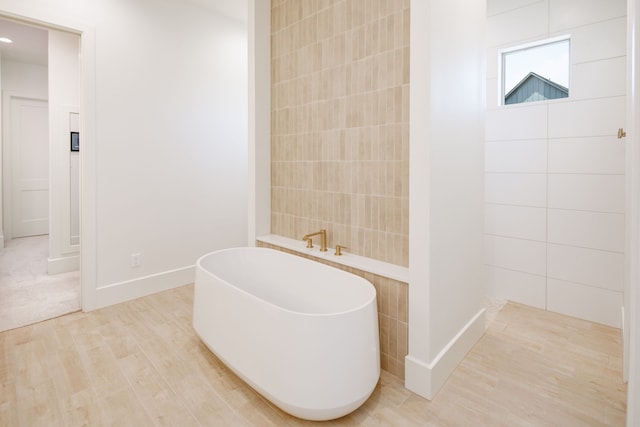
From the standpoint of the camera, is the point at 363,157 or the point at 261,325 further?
the point at 363,157

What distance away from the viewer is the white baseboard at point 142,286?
9.60ft

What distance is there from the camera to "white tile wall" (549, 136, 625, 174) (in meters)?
2.48

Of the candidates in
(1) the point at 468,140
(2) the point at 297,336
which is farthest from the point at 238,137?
(2) the point at 297,336

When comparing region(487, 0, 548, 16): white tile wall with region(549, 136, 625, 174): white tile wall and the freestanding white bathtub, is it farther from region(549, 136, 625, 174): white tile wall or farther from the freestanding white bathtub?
the freestanding white bathtub

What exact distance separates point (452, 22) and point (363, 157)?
0.91m

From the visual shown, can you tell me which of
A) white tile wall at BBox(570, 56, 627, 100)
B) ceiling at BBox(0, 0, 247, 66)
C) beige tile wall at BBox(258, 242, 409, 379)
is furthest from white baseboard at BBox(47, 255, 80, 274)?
white tile wall at BBox(570, 56, 627, 100)

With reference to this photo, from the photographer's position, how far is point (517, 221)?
117 inches

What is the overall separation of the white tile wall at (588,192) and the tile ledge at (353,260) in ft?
5.43

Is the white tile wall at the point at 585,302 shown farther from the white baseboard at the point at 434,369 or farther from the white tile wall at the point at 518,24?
the white tile wall at the point at 518,24

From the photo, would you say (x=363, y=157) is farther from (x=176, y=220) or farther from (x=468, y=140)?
(x=176, y=220)

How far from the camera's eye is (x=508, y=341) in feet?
7.77

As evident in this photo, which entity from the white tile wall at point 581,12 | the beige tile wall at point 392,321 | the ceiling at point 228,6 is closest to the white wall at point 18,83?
the ceiling at point 228,6

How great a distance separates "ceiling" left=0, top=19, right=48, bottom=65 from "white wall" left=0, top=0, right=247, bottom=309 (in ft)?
5.14

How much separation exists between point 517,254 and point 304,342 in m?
2.40
